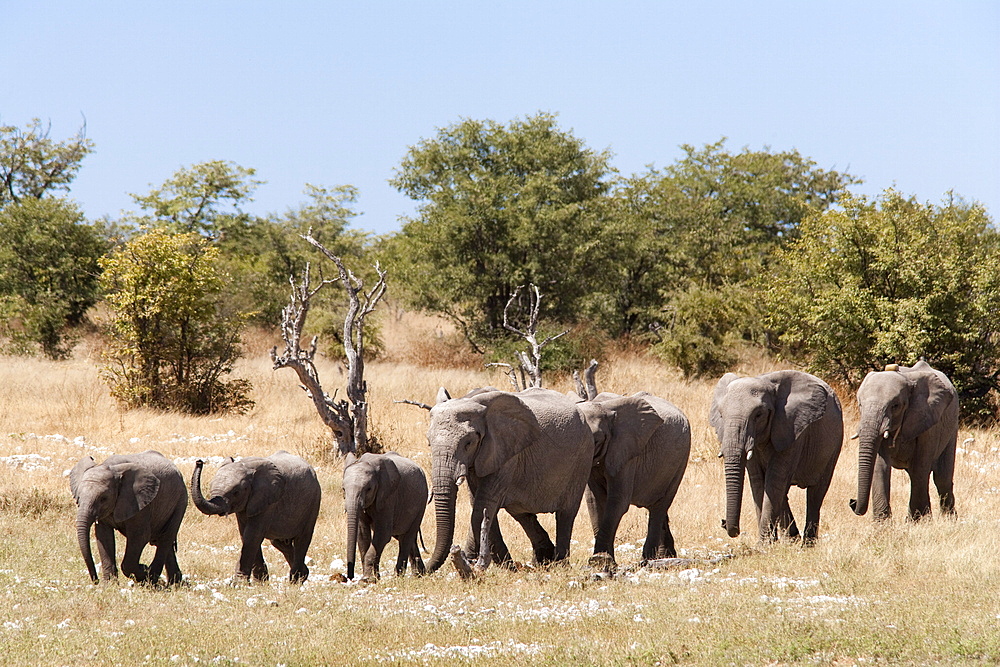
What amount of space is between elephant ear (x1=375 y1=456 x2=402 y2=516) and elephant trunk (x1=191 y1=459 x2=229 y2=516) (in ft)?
5.60

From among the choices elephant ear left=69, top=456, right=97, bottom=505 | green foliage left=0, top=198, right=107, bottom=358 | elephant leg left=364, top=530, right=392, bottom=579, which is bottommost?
elephant leg left=364, top=530, right=392, bottom=579

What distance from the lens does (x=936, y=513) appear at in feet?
47.7

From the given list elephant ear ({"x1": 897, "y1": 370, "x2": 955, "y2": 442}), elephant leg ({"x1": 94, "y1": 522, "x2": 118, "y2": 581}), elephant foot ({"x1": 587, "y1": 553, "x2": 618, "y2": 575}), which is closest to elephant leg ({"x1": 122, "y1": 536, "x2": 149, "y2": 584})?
elephant leg ({"x1": 94, "y1": 522, "x2": 118, "y2": 581})

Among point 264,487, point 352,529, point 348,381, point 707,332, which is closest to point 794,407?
point 352,529

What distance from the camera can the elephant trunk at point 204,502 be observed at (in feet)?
35.4

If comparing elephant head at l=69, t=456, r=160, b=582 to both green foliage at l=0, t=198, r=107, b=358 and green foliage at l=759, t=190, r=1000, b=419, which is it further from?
green foliage at l=0, t=198, r=107, b=358

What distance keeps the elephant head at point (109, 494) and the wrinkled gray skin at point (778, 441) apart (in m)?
6.36

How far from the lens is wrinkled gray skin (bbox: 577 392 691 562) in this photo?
38.4 ft

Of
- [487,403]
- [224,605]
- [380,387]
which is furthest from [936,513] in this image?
[380,387]

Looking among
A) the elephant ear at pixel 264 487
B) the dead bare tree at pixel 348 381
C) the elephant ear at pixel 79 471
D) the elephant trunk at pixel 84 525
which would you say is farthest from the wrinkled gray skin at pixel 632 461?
the dead bare tree at pixel 348 381

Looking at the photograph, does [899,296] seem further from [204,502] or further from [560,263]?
[204,502]

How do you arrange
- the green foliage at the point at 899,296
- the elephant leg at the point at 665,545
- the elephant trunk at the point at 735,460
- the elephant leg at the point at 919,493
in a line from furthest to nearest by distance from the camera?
the green foliage at the point at 899,296, the elephant leg at the point at 919,493, the elephant leg at the point at 665,545, the elephant trunk at the point at 735,460

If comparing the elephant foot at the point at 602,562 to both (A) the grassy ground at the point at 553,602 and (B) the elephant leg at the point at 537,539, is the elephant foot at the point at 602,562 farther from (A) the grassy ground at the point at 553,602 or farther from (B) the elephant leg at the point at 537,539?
(B) the elephant leg at the point at 537,539

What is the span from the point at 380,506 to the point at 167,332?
14.5 metres
